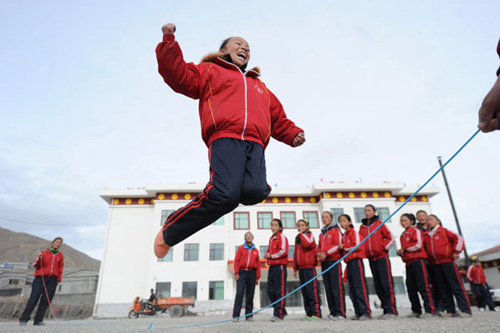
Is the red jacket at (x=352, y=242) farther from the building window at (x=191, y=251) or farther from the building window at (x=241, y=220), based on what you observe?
the building window at (x=241, y=220)

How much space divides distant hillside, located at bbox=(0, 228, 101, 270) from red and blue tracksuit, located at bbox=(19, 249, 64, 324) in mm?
77339

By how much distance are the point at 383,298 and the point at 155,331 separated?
3.87 meters

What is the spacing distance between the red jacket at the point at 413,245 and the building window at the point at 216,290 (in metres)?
19.2

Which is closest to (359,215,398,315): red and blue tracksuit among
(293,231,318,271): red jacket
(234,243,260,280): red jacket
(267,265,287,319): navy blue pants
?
(293,231,318,271): red jacket

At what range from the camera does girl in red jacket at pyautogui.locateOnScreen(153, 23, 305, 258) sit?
87.0 inches

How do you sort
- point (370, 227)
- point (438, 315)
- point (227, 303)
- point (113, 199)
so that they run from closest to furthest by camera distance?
point (438, 315) → point (370, 227) → point (227, 303) → point (113, 199)

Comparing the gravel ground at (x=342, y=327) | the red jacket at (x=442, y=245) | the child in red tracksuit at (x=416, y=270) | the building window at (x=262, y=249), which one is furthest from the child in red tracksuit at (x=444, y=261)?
the building window at (x=262, y=249)

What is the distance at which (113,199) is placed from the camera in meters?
26.2

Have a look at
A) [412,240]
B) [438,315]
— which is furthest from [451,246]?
[438,315]

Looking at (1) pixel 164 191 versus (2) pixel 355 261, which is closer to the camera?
(2) pixel 355 261

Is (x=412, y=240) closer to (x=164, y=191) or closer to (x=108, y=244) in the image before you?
(x=164, y=191)

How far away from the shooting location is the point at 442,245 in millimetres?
5523

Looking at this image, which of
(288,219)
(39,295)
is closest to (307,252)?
(39,295)

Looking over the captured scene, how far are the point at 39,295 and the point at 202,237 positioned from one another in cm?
1803
